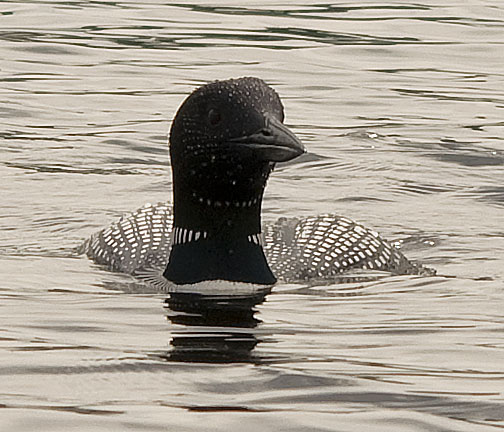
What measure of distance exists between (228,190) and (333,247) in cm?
96

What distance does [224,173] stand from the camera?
7078 millimetres

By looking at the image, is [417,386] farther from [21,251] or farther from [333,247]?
[21,251]

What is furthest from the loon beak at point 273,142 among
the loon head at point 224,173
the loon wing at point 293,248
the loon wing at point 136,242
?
the loon wing at point 136,242

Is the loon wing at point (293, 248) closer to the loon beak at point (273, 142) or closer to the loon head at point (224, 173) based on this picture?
the loon head at point (224, 173)

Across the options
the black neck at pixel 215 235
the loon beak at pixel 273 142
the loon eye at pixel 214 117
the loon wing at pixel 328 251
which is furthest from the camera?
the loon wing at pixel 328 251

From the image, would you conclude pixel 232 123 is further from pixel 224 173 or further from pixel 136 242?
pixel 136 242

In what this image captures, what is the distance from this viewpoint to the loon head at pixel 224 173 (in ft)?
22.7

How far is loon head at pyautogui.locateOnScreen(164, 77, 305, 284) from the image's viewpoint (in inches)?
272

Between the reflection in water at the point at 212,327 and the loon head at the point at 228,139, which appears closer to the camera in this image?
the reflection in water at the point at 212,327

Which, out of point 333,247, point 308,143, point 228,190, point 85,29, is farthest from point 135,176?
point 85,29

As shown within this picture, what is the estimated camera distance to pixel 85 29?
17797 millimetres

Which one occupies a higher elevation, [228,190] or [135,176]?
[228,190]

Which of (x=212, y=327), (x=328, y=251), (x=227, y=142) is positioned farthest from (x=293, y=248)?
(x=212, y=327)

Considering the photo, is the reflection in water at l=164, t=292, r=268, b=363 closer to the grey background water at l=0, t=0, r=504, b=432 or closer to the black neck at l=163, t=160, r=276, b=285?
the grey background water at l=0, t=0, r=504, b=432
